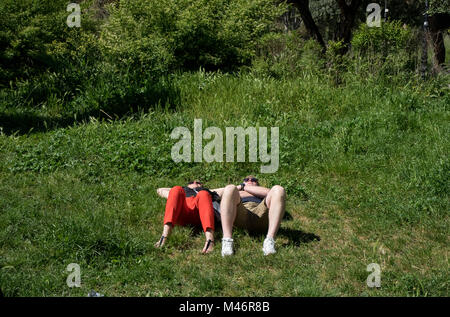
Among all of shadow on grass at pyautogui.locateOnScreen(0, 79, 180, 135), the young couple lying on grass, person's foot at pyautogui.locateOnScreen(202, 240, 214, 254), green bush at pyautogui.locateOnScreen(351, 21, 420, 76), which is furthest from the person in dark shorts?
green bush at pyautogui.locateOnScreen(351, 21, 420, 76)

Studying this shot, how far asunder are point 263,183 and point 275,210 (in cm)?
163

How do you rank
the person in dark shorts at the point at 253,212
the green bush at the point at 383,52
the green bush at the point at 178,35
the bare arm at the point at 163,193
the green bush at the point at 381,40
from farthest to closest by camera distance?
the green bush at the point at 178,35 → the green bush at the point at 381,40 → the green bush at the point at 383,52 → the bare arm at the point at 163,193 → the person in dark shorts at the point at 253,212

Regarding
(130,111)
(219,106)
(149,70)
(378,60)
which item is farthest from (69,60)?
(378,60)

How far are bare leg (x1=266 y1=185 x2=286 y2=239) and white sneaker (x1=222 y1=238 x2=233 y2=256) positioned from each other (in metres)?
0.36

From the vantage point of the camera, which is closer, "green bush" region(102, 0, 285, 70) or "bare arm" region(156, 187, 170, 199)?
"bare arm" region(156, 187, 170, 199)

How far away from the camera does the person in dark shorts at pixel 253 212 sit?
467 centimetres

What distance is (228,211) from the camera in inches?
189

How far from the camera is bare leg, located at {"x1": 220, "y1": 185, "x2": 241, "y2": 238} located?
4.75m

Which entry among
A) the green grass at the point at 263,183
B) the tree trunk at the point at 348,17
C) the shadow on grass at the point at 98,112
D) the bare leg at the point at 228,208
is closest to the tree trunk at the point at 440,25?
the tree trunk at the point at 348,17

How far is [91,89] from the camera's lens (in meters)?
9.28

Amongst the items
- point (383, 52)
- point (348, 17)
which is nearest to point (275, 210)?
point (383, 52)

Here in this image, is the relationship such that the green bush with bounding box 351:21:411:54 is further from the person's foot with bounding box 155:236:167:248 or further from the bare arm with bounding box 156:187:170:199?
the person's foot with bounding box 155:236:167:248

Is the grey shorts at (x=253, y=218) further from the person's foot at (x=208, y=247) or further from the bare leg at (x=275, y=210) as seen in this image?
the person's foot at (x=208, y=247)

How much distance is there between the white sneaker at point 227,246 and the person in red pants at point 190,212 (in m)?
0.14
